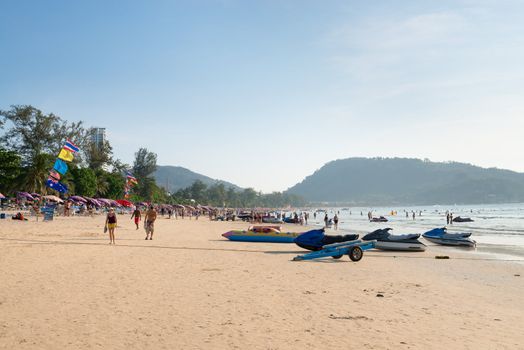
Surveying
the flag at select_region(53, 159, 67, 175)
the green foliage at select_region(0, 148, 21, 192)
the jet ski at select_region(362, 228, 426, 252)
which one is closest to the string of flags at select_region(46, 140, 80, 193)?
the flag at select_region(53, 159, 67, 175)

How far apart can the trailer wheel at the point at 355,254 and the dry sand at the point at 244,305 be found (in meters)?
1.33

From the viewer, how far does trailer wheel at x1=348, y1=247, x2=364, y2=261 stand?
53.5ft

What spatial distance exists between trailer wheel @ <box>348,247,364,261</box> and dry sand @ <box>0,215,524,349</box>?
1.33 metres

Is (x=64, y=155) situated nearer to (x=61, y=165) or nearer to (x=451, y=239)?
(x=61, y=165)

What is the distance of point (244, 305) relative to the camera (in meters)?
8.18

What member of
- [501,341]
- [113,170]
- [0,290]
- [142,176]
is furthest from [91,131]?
[501,341]

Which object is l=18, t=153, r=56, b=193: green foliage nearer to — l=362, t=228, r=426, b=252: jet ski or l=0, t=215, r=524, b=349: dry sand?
l=0, t=215, r=524, b=349: dry sand

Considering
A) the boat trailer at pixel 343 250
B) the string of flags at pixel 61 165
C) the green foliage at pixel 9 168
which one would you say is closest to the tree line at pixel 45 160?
the green foliage at pixel 9 168

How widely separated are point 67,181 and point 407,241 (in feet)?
209

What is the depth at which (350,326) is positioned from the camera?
22.4 feet

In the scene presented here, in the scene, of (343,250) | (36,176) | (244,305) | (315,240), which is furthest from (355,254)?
(36,176)

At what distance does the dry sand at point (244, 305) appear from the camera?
6.05 metres

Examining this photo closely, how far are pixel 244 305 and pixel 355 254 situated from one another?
360 inches

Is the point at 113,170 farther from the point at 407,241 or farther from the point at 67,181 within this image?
the point at 407,241
